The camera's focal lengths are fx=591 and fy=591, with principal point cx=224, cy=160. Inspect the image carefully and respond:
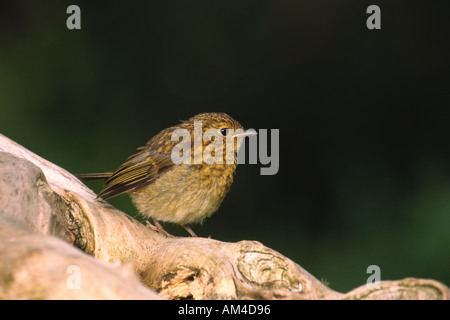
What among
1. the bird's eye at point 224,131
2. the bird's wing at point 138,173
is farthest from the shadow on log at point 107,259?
the bird's eye at point 224,131

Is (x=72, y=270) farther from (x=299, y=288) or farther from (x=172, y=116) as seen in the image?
(x=172, y=116)

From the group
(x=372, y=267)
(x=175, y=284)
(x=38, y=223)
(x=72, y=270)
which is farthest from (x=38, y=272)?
(x=372, y=267)

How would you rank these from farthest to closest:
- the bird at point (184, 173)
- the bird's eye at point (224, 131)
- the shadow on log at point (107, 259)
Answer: the bird's eye at point (224, 131) → the bird at point (184, 173) → the shadow on log at point (107, 259)

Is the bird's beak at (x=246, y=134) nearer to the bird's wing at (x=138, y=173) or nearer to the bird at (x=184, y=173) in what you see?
the bird at (x=184, y=173)

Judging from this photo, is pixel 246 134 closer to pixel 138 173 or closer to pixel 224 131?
pixel 224 131

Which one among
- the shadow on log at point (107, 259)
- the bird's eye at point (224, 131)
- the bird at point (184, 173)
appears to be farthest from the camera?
the bird's eye at point (224, 131)

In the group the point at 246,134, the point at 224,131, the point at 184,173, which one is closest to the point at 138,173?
the point at 184,173

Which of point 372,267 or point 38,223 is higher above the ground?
point 38,223
